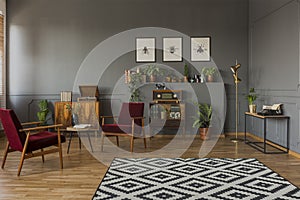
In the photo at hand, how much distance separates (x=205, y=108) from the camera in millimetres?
7004

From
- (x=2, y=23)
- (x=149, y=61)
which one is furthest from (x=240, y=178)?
(x=2, y=23)

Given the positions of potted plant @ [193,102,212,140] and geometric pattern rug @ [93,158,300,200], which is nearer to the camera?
geometric pattern rug @ [93,158,300,200]

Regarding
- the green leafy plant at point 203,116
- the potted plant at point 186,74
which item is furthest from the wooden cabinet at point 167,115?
the potted plant at point 186,74

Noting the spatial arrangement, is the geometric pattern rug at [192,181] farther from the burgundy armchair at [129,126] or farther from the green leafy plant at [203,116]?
the green leafy plant at [203,116]

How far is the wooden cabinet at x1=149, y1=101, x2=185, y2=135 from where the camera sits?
6887 mm

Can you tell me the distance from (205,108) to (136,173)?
132 inches

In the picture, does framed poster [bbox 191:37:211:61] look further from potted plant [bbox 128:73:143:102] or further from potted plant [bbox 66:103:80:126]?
potted plant [bbox 66:103:80:126]

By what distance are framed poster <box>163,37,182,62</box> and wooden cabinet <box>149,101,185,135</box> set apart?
3.44 feet

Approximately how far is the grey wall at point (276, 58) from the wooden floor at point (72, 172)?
30.7 inches

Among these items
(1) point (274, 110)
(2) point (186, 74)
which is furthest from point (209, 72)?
(1) point (274, 110)

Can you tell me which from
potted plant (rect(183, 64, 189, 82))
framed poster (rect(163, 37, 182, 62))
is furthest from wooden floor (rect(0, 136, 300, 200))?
framed poster (rect(163, 37, 182, 62))

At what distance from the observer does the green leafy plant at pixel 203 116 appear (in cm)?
686

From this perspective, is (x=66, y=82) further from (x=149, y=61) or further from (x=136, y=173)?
(x=136, y=173)

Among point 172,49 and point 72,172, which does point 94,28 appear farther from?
point 72,172
